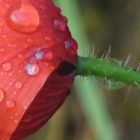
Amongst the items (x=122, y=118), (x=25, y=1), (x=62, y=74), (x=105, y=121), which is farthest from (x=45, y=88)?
(x=122, y=118)

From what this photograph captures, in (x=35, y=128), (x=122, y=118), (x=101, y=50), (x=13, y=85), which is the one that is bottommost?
(x=122, y=118)

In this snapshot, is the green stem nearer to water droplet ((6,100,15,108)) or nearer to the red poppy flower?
the red poppy flower

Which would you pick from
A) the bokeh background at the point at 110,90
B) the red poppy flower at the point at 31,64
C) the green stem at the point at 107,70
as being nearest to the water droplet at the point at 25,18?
the red poppy flower at the point at 31,64

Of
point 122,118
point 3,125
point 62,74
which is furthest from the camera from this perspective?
point 122,118

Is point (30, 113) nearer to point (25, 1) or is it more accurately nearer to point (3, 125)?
point (3, 125)

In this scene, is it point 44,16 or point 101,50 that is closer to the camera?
point 44,16

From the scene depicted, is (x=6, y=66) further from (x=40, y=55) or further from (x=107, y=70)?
(x=107, y=70)
